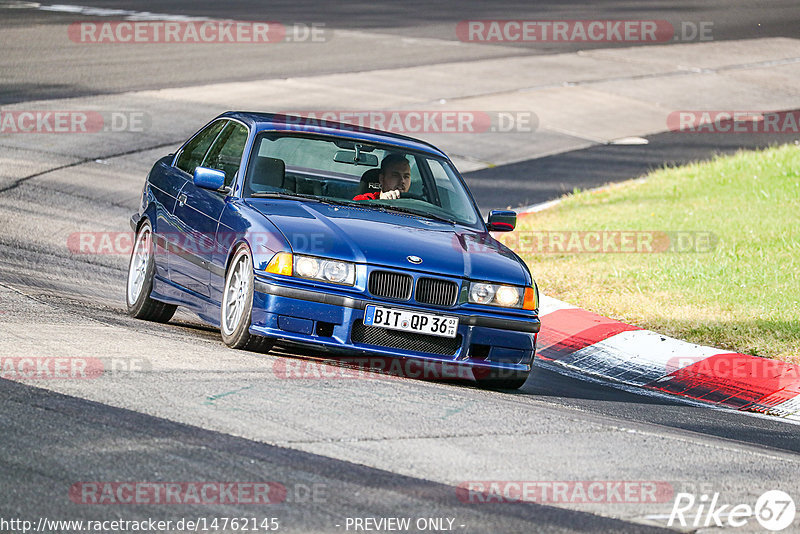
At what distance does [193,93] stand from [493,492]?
17410 mm

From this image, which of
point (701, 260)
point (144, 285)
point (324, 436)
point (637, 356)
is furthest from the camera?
point (701, 260)

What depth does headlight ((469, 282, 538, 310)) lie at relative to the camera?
25.1ft

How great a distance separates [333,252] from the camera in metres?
7.47

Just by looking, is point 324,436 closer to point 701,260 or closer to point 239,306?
point 239,306

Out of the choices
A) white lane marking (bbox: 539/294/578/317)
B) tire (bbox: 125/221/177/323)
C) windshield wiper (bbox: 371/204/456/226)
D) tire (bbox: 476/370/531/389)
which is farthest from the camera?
white lane marking (bbox: 539/294/578/317)

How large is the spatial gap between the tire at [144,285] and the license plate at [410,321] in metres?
2.34

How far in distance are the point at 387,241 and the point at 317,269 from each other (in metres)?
0.52

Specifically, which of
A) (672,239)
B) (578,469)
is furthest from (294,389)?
(672,239)

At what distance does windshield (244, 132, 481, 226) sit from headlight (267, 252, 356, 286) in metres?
1.13

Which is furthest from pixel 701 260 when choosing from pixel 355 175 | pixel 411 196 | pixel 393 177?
pixel 355 175

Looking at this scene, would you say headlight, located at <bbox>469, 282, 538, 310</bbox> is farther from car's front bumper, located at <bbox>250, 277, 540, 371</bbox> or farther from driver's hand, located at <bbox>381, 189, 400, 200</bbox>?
driver's hand, located at <bbox>381, 189, 400, 200</bbox>

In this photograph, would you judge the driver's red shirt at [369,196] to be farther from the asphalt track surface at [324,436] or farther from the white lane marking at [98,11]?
the white lane marking at [98,11]

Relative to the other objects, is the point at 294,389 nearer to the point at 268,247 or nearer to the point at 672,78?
the point at 268,247

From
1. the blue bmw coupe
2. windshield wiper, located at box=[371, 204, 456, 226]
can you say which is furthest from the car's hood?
windshield wiper, located at box=[371, 204, 456, 226]
